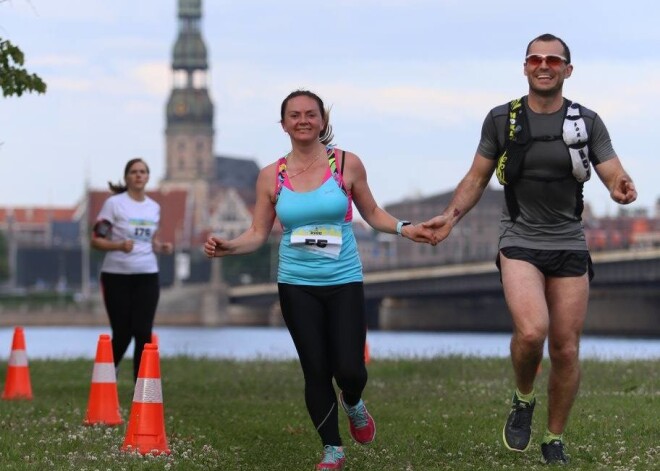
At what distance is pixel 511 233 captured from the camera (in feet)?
26.7

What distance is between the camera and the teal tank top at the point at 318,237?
26.4ft

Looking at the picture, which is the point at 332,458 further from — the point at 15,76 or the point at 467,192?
the point at 15,76

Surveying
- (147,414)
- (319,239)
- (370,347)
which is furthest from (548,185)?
(370,347)

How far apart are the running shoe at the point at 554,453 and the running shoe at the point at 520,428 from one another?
95 mm

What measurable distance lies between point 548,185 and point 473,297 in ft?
302

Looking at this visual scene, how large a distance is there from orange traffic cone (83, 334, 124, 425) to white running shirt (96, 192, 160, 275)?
3.98ft

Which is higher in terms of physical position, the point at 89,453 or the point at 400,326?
the point at 89,453

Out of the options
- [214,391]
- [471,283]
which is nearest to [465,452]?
[214,391]

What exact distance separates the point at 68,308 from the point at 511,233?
111 metres

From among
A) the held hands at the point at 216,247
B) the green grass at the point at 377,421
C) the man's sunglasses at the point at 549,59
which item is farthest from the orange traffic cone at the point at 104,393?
the man's sunglasses at the point at 549,59

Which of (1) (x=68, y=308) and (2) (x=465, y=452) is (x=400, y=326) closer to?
(1) (x=68, y=308)

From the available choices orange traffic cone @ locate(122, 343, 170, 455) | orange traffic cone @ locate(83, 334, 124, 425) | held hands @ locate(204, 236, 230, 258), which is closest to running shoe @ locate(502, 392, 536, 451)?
held hands @ locate(204, 236, 230, 258)

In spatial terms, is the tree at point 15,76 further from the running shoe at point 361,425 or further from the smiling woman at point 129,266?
the running shoe at point 361,425

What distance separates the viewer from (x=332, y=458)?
8.14m
